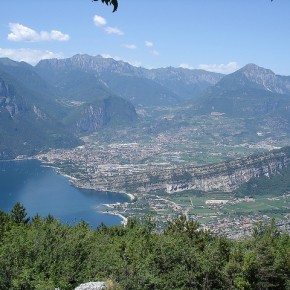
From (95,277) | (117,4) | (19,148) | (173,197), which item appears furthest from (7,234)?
(19,148)

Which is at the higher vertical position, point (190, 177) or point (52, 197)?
point (190, 177)

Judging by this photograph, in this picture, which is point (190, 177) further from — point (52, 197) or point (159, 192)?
point (52, 197)

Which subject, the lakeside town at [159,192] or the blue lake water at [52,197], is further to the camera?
the blue lake water at [52,197]

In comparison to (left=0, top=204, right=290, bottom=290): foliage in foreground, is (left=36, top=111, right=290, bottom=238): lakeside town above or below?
below

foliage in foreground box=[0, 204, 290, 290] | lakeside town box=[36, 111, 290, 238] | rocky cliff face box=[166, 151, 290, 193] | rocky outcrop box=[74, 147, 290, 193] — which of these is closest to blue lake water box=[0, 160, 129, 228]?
lakeside town box=[36, 111, 290, 238]

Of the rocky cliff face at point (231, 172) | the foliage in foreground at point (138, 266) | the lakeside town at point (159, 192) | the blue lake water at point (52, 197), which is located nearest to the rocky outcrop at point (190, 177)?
the rocky cliff face at point (231, 172)

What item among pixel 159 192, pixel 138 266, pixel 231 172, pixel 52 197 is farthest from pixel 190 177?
pixel 138 266

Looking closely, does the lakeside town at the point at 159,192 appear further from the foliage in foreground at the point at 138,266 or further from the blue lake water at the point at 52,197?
the foliage in foreground at the point at 138,266

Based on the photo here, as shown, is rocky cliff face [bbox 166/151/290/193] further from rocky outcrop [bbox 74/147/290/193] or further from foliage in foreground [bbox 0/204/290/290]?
foliage in foreground [bbox 0/204/290/290]
